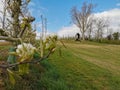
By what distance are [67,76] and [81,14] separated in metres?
52.5

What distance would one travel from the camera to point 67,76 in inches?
363

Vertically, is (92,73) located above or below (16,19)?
below

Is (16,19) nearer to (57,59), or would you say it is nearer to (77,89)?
(77,89)

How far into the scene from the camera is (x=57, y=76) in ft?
27.6

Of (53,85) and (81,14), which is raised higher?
(81,14)

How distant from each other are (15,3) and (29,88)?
81.8 inches

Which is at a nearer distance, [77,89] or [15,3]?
[15,3]

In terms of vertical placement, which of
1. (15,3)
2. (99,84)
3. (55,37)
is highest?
(15,3)

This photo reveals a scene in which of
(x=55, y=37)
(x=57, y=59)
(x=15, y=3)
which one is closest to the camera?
(x=55, y=37)

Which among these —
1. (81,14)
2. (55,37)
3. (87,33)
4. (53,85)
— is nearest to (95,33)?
(87,33)

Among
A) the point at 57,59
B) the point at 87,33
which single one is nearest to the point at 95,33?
the point at 87,33

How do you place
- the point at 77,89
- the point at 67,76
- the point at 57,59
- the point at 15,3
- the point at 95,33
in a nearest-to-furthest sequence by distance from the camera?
the point at 15,3, the point at 77,89, the point at 67,76, the point at 57,59, the point at 95,33

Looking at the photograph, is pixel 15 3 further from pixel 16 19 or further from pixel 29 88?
pixel 29 88

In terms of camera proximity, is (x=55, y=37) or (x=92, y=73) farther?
(x=92, y=73)
